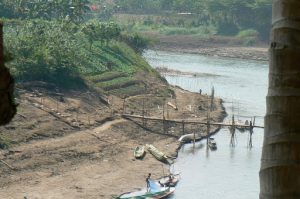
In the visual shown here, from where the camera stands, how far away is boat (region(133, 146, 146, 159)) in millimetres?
29836

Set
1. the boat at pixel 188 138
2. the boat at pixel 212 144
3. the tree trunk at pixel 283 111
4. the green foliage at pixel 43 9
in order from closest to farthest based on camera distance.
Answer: the tree trunk at pixel 283 111, the boat at pixel 212 144, the boat at pixel 188 138, the green foliage at pixel 43 9

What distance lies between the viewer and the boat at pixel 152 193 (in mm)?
23614

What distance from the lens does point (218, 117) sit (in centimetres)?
3838

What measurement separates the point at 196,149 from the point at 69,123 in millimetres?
5335

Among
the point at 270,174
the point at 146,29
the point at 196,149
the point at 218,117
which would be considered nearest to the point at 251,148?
the point at 196,149

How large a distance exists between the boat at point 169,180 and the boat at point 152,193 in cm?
59

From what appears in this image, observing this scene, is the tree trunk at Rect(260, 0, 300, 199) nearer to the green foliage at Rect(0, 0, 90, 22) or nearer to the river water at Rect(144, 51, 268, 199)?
the river water at Rect(144, 51, 268, 199)

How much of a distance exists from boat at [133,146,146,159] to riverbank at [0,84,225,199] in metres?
0.21

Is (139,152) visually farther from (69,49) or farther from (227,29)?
(227,29)

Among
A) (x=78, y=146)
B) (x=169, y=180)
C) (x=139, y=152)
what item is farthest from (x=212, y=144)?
(x=169, y=180)

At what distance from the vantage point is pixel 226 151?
107 ft

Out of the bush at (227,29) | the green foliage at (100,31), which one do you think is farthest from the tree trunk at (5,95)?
the bush at (227,29)

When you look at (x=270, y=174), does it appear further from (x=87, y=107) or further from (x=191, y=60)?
(x=191, y=60)

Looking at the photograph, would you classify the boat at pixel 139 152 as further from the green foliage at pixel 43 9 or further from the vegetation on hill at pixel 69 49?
the green foliage at pixel 43 9
